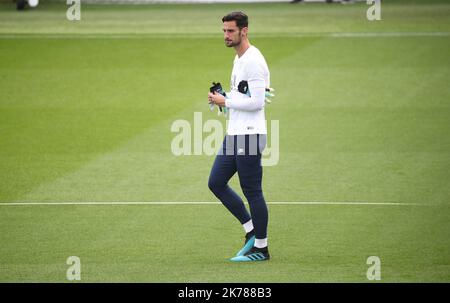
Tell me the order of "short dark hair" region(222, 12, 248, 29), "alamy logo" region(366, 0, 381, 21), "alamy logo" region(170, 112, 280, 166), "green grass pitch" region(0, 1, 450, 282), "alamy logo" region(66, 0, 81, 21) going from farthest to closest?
1. "alamy logo" region(66, 0, 81, 21)
2. "alamy logo" region(366, 0, 381, 21)
3. "alamy logo" region(170, 112, 280, 166)
4. "green grass pitch" region(0, 1, 450, 282)
5. "short dark hair" region(222, 12, 248, 29)

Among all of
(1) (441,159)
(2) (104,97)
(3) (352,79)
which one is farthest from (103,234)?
(3) (352,79)

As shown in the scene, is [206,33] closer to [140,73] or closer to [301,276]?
[140,73]

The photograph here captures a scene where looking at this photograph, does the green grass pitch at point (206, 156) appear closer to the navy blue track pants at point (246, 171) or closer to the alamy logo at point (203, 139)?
the alamy logo at point (203, 139)

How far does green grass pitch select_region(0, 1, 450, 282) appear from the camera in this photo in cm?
1010

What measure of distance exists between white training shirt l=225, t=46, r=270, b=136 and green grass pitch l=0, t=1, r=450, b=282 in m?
1.30

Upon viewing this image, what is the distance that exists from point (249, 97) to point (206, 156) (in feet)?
19.7

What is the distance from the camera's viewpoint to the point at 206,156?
15562mm

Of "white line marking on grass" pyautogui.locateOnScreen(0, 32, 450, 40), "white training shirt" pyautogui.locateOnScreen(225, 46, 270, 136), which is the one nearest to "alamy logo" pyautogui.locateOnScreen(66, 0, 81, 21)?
"white line marking on grass" pyautogui.locateOnScreen(0, 32, 450, 40)

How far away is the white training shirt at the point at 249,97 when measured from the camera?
952 cm

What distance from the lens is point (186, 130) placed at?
1741 centimetres

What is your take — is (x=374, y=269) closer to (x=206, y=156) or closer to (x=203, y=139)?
(x=206, y=156)

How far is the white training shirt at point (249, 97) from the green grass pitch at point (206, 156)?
130 centimetres

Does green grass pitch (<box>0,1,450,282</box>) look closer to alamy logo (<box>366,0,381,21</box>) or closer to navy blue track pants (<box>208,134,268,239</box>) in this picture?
navy blue track pants (<box>208,134,268,239</box>)
